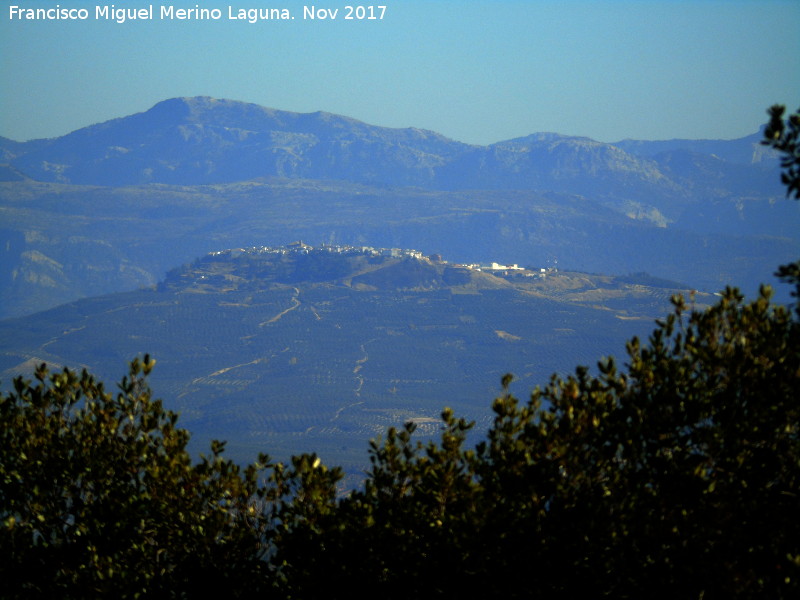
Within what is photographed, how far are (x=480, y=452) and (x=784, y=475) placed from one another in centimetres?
602

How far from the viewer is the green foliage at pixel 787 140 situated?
16312mm

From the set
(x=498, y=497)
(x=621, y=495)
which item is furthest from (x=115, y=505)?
(x=621, y=495)

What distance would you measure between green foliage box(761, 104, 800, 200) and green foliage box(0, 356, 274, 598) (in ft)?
44.1

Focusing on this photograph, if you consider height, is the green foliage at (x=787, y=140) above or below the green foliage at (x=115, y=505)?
above

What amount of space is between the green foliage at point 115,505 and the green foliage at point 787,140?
529 inches

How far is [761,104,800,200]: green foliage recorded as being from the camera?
1631cm

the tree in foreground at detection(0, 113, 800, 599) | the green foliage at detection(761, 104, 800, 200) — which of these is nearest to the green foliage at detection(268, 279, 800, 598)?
the tree in foreground at detection(0, 113, 800, 599)

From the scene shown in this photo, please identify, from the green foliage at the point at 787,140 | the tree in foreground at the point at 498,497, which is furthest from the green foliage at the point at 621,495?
the green foliage at the point at 787,140

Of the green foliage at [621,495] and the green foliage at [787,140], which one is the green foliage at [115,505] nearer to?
the green foliage at [621,495]

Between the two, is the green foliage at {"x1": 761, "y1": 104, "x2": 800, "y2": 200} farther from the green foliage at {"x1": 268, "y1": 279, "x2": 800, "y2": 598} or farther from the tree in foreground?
the green foliage at {"x1": 268, "y1": 279, "x2": 800, "y2": 598}

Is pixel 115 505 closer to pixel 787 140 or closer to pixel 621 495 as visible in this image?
pixel 621 495

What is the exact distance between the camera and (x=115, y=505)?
74.0 ft

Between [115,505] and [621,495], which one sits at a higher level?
[621,495]

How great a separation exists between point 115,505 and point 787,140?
52.9ft
